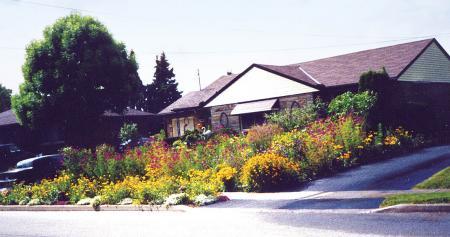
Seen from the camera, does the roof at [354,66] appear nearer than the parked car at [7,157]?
Yes

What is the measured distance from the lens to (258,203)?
11430 millimetres

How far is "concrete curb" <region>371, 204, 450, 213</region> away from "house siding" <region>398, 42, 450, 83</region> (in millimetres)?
18323

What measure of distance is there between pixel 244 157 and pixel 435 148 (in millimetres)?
8643

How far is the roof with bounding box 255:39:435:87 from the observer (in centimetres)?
2678

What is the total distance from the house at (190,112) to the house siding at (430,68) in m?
14.4

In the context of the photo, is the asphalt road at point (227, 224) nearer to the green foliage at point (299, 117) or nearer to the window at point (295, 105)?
the green foliage at point (299, 117)

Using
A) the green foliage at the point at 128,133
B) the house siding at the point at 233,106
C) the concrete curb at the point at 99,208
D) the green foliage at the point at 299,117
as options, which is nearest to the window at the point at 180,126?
the green foliage at the point at 128,133

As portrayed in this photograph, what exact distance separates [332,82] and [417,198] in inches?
743

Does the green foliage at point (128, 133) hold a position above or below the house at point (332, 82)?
below

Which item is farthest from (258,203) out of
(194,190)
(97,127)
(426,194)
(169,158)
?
(97,127)

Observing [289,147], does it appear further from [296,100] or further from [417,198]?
[296,100]

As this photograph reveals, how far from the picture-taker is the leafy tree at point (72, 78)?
31047 millimetres

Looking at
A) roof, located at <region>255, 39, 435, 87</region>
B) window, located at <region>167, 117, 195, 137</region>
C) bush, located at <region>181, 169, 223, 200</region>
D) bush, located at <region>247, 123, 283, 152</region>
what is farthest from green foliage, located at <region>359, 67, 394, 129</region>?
window, located at <region>167, 117, 195, 137</region>

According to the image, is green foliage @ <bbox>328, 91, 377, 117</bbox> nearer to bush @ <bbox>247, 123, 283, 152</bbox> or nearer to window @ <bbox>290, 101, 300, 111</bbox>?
bush @ <bbox>247, 123, 283, 152</bbox>
